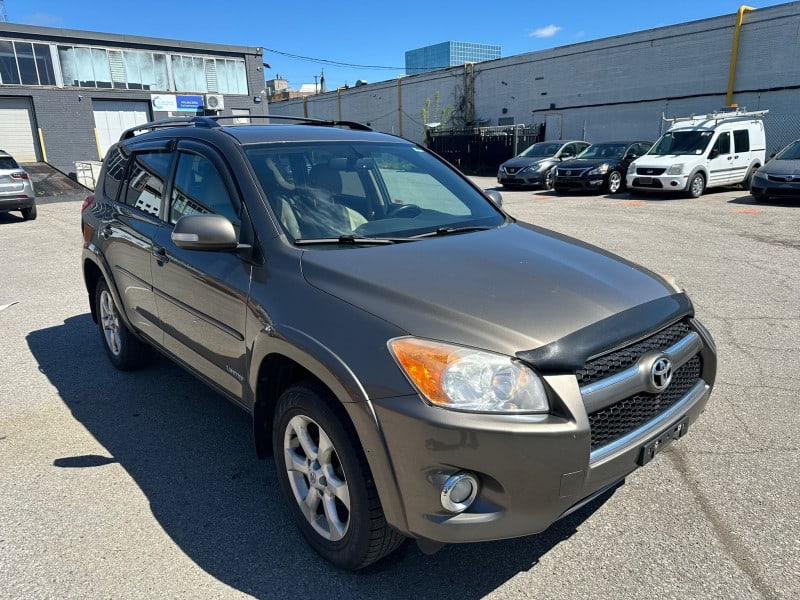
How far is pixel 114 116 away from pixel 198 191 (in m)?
34.4

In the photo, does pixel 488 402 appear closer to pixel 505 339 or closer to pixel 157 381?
pixel 505 339

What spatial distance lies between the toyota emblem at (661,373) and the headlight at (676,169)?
14.3 m

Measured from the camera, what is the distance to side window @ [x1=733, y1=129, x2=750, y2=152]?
15695 mm

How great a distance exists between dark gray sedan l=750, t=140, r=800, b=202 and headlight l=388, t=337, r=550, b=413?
555 inches

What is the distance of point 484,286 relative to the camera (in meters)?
2.40

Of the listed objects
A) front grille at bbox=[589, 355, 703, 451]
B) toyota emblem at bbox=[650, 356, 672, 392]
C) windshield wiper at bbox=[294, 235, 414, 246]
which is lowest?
front grille at bbox=[589, 355, 703, 451]

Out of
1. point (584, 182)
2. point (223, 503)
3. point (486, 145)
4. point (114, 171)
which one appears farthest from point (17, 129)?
point (223, 503)

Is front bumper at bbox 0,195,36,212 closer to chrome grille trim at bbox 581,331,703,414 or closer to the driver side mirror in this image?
the driver side mirror

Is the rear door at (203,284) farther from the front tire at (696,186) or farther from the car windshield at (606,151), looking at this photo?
the car windshield at (606,151)

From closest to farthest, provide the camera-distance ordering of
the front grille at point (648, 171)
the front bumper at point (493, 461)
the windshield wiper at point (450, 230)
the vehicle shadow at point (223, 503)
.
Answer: the front bumper at point (493, 461)
the vehicle shadow at point (223, 503)
the windshield wiper at point (450, 230)
the front grille at point (648, 171)

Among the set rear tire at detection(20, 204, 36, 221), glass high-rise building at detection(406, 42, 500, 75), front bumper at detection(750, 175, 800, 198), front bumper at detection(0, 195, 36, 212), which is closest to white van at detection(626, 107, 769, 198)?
front bumper at detection(750, 175, 800, 198)

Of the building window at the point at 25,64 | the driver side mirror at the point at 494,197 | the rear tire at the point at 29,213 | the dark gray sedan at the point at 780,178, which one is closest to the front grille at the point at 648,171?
the dark gray sedan at the point at 780,178

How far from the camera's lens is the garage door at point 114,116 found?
3195 cm

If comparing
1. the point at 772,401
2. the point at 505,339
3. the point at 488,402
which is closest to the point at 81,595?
the point at 488,402
